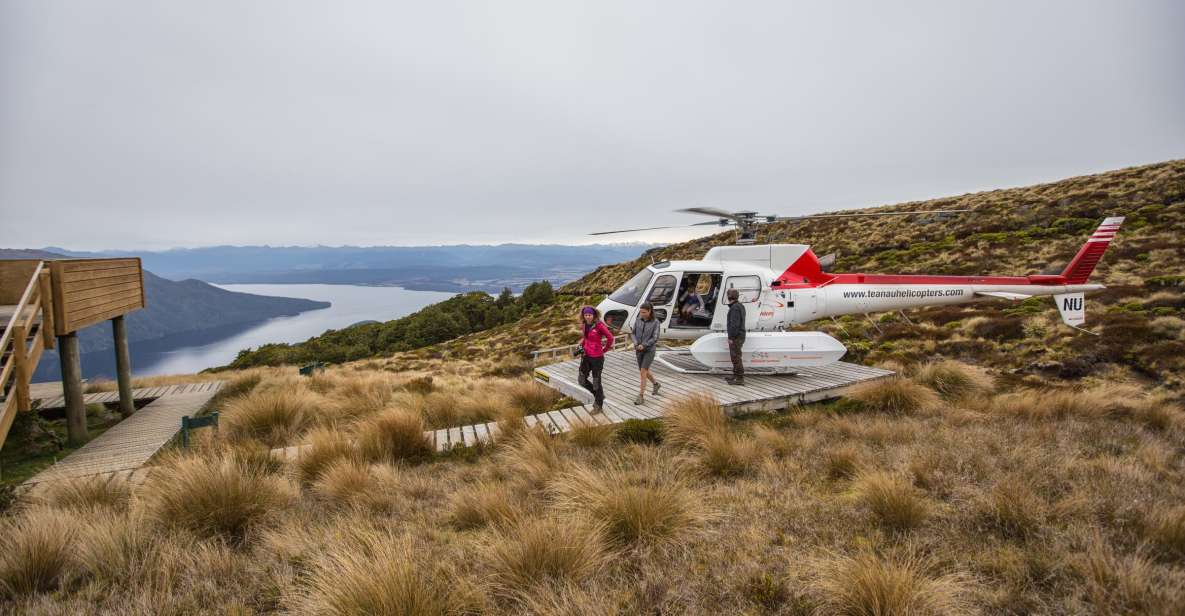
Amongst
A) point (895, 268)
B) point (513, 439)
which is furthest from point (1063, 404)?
point (895, 268)

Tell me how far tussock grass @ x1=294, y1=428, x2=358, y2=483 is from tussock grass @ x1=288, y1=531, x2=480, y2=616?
2.40m

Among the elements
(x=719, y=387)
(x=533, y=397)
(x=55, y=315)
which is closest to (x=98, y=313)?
(x=55, y=315)

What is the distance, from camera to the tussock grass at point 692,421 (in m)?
5.88

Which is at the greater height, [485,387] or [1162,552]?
[1162,552]

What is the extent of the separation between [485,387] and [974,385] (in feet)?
30.9

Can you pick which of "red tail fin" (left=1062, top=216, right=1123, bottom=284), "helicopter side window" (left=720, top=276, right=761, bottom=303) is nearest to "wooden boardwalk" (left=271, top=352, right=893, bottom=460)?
"helicopter side window" (left=720, top=276, right=761, bottom=303)

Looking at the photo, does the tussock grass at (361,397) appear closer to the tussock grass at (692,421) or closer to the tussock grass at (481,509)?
the tussock grass at (481,509)

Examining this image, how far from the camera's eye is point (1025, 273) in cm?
2109

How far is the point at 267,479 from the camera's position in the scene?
4.76 m

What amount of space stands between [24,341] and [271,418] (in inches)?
113

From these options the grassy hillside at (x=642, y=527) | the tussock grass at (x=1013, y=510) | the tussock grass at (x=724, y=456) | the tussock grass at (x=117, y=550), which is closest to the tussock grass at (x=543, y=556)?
the grassy hillside at (x=642, y=527)

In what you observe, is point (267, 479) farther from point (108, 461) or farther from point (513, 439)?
point (108, 461)

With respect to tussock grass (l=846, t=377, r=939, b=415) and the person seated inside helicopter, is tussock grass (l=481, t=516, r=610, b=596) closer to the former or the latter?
tussock grass (l=846, t=377, r=939, b=415)

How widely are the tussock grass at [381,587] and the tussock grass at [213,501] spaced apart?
4.27 feet
